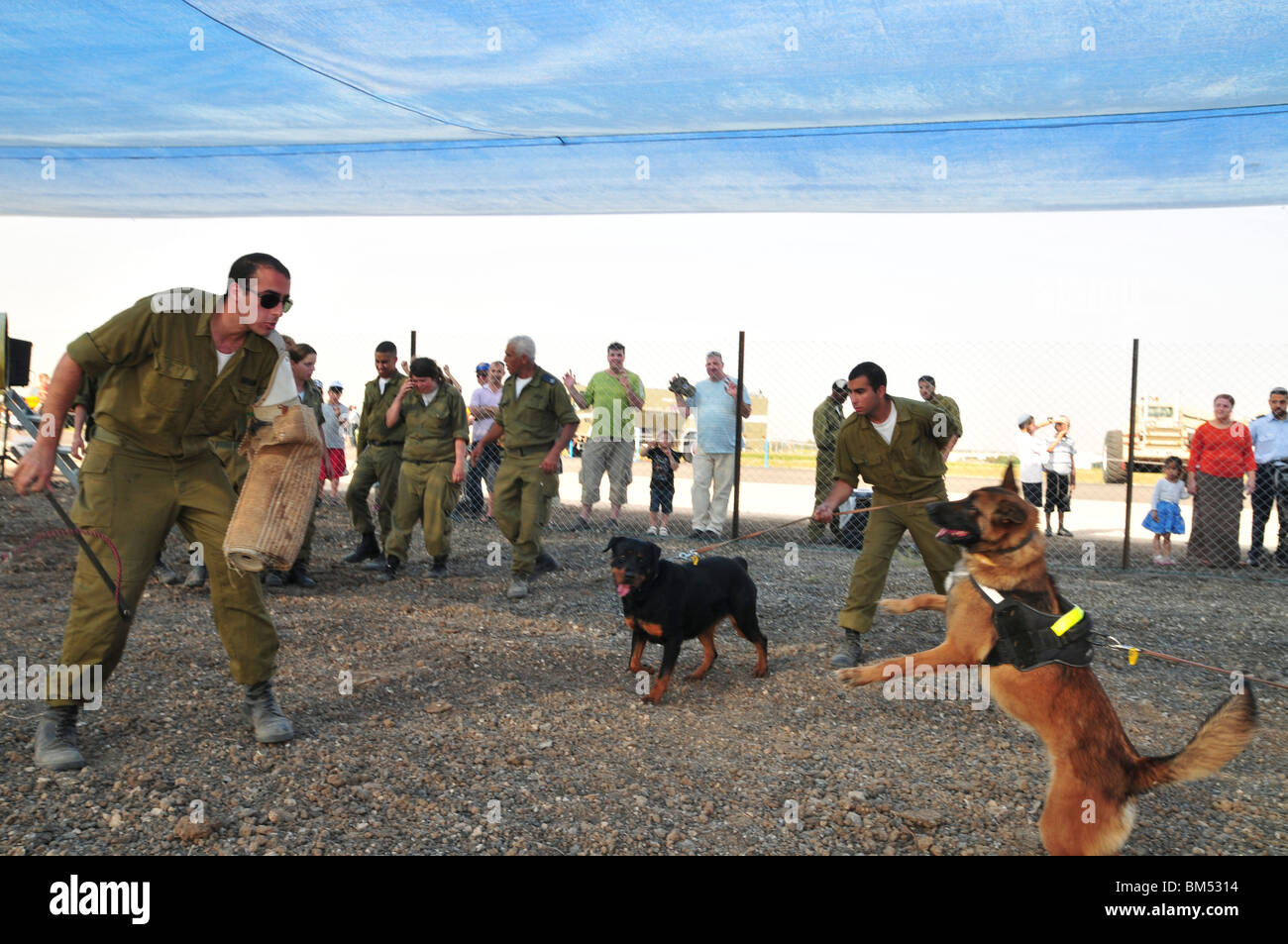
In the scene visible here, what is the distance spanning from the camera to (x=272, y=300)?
3574 mm

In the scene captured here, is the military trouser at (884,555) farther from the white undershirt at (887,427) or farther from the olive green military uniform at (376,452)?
the olive green military uniform at (376,452)

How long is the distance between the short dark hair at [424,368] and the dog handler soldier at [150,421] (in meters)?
4.11

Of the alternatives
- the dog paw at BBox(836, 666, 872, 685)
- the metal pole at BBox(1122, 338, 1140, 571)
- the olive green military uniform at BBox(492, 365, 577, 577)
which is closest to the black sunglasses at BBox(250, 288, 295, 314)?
the dog paw at BBox(836, 666, 872, 685)

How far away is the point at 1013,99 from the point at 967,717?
383 centimetres

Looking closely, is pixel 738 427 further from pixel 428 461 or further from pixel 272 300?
pixel 272 300

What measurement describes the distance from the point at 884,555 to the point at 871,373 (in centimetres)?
114

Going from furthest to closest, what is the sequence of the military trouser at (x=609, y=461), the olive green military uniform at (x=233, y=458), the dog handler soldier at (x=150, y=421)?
1. the military trouser at (x=609, y=461)
2. the olive green military uniform at (x=233, y=458)
3. the dog handler soldier at (x=150, y=421)

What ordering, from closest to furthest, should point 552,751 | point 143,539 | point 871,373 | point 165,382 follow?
point 165,382
point 143,539
point 552,751
point 871,373

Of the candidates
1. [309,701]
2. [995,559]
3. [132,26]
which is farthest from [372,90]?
[995,559]

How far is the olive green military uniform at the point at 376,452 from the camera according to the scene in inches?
325

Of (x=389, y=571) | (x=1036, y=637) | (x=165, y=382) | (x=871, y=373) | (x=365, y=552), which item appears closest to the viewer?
(x=1036, y=637)

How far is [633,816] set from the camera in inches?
133

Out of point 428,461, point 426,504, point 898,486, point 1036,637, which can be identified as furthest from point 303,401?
point 1036,637

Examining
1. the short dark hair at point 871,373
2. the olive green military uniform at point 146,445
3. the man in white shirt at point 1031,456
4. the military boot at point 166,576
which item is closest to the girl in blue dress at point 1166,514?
the man in white shirt at point 1031,456
